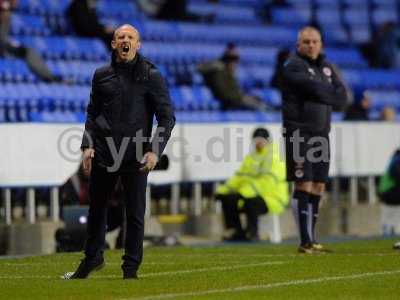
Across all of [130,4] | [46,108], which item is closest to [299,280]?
[46,108]

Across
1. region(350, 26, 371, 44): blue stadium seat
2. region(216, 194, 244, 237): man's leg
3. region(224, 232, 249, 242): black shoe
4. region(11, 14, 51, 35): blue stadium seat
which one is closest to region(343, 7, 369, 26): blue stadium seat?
region(350, 26, 371, 44): blue stadium seat

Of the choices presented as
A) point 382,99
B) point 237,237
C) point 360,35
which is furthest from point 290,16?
point 237,237

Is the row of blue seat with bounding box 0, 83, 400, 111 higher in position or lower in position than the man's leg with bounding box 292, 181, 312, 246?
higher

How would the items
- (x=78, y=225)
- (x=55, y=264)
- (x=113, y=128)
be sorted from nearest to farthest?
(x=113, y=128) → (x=55, y=264) → (x=78, y=225)

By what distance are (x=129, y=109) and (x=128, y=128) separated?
0.49 feet

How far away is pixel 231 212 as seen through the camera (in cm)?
2050

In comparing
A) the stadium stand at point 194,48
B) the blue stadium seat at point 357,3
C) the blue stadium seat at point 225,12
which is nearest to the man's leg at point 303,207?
the stadium stand at point 194,48

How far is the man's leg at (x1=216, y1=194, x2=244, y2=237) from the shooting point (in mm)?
20423

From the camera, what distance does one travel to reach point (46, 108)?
2092 cm

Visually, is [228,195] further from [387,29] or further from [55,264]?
[387,29]

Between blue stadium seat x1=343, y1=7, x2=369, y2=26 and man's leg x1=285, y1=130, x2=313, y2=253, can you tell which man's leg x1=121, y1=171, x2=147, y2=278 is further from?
blue stadium seat x1=343, y1=7, x2=369, y2=26

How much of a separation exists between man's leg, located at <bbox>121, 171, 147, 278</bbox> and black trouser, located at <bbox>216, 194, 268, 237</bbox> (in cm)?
790

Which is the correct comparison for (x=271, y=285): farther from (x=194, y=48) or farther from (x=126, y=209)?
(x=194, y=48)

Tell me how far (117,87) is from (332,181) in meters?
11.7
